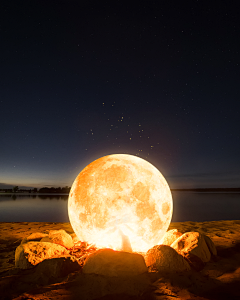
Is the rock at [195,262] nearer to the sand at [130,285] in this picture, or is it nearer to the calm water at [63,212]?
the sand at [130,285]

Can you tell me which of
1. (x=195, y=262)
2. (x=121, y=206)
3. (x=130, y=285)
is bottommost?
(x=195, y=262)

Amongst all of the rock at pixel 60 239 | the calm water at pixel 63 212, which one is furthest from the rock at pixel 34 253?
the calm water at pixel 63 212

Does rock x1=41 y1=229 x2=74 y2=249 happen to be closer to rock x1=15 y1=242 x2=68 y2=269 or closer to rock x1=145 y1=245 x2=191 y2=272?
rock x1=15 y1=242 x2=68 y2=269

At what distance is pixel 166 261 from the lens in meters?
3.11

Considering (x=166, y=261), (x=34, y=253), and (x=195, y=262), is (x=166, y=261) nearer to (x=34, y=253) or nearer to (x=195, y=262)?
(x=195, y=262)

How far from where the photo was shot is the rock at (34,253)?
3.32 m

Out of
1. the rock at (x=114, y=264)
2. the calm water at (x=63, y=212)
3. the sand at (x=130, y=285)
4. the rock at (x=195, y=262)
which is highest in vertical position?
the rock at (x=114, y=264)

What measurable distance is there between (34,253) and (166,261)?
2530mm

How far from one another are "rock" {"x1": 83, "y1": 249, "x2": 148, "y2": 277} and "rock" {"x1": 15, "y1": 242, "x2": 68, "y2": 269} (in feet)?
3.06

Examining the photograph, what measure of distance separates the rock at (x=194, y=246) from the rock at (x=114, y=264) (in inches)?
47.4

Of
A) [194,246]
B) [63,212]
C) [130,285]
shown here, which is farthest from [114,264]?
[63,212]

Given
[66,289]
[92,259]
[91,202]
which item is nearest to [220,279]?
[92,259]

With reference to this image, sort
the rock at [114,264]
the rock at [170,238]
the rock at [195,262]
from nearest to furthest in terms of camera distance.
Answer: the rock at [114,264] < the rock at [195,262] < the rock at [170,238]

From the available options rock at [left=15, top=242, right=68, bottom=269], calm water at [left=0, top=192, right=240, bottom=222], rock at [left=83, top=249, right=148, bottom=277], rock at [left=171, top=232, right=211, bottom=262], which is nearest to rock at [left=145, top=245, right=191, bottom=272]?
rock at [left=83, top=249, right=148, bottom=277]
